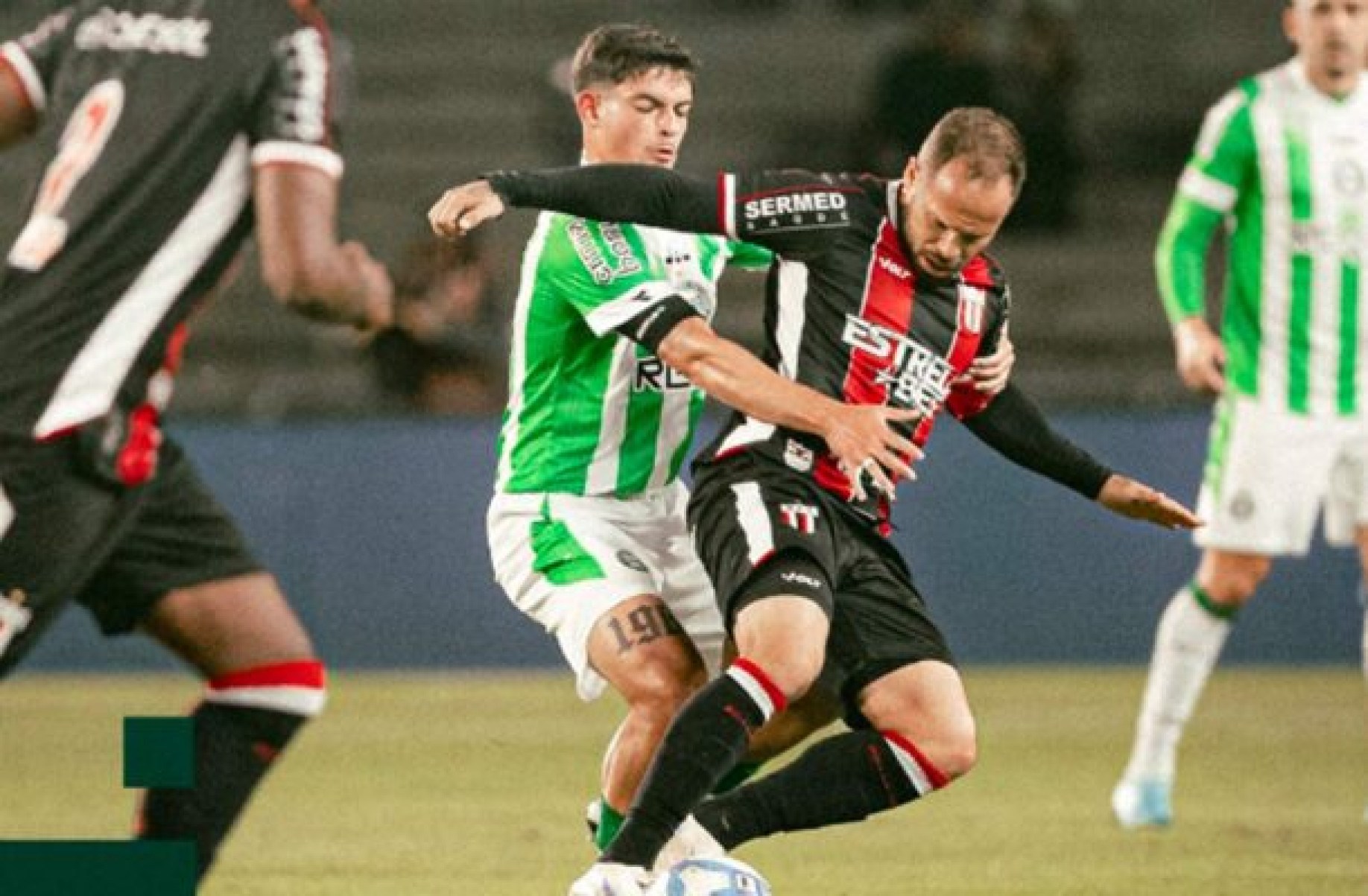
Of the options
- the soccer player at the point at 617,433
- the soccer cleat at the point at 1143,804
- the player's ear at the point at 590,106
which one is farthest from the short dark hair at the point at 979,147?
the soccer cleat at the point at 1143,804

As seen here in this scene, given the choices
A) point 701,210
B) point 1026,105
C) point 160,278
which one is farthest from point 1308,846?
point 1026,105

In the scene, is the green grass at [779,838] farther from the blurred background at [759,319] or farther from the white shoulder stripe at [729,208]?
the white shoulder stripe at [729,208]

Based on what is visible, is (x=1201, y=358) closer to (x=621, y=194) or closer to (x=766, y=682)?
(x=621, y=194)

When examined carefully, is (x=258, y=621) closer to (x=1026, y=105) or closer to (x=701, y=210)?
(x=701, y=210)

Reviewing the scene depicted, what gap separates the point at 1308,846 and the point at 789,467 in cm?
226

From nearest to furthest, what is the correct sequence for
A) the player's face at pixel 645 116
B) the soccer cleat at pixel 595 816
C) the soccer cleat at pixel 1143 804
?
1. the soccer cleat at pixel 595 816
2. the player's face at pixel 645 116
3. the soccer cleat at pixel 1143 804

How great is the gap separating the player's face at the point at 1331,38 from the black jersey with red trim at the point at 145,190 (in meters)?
4.07

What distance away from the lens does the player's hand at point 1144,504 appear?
6.39 m

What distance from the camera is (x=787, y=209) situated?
19.6 feet

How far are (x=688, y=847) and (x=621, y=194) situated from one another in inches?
53.0

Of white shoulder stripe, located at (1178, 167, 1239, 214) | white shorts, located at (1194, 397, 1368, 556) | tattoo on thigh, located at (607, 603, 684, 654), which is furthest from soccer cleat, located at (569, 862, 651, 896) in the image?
white shoulder stripe, located at (1178, 167, 1239, 214)

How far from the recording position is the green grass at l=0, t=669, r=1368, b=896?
6.92 m

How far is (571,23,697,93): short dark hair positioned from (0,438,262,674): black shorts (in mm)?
1697

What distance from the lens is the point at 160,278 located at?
4.93 meters
